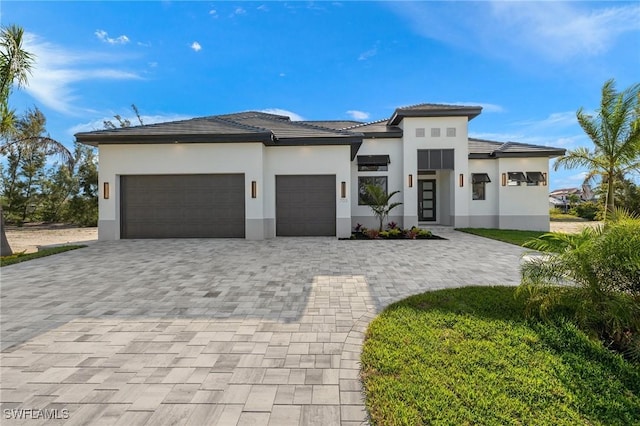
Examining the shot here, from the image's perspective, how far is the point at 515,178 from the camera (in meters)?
16.4

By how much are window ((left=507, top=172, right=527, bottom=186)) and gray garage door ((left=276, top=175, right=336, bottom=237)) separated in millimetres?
11343

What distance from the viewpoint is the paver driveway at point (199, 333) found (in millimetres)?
2387

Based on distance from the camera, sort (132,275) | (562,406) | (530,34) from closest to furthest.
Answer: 1. (562,406)
2. (132,275)
3. (530,34)

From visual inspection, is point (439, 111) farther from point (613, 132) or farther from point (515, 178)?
point (613, 132)

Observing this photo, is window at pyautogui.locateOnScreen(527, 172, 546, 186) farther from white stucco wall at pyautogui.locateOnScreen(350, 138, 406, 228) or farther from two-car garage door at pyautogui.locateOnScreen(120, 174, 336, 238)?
two-car garage door at pyautogui.locateOnScreen(120, 174, 336, 238)

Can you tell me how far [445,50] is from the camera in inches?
576

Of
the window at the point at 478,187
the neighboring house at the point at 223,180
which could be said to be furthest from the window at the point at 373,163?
the window at the point at 478,187

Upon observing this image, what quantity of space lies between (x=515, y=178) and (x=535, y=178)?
3.65 ft

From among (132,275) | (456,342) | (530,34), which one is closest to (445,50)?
(530,34)

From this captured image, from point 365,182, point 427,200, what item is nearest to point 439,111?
point 365,182

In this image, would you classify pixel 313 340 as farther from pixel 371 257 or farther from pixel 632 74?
pixel 632 74

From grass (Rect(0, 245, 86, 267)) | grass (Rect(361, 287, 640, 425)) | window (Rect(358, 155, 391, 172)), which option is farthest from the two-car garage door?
grass (Rect(361, 287, 640, 425))

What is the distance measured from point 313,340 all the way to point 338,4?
12.3 meters

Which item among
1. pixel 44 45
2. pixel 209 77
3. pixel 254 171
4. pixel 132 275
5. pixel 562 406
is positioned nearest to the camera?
pixel 562 406
